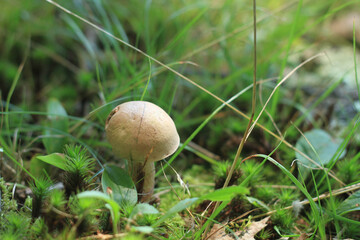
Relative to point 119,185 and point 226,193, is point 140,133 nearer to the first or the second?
point 119,185

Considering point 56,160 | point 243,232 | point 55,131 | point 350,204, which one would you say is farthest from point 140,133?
point 350,204

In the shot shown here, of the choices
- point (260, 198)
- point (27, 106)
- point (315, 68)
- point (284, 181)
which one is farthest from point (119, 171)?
point (315, 68)

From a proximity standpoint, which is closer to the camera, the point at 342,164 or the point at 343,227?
the point at 343,227

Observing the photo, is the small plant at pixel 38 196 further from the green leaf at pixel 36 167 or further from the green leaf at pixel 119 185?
the green leaf at pixel 36 167

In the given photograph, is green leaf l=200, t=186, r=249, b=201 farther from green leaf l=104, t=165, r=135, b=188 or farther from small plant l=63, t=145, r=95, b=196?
small plant l=63, t=145, r=95, b=196

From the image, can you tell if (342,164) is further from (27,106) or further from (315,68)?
(27,106)
